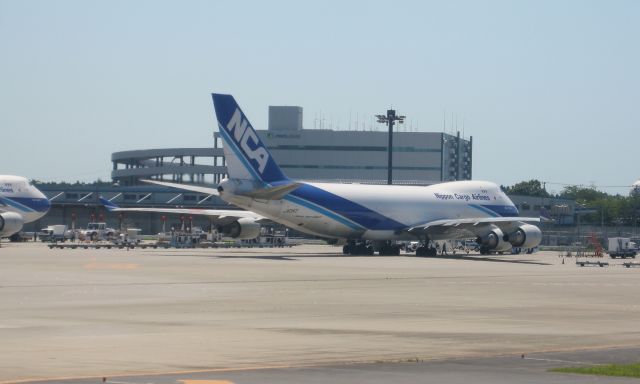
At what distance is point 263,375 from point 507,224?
204ft

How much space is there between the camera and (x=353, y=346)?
2083cm

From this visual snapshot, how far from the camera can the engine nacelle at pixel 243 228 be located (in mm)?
74688

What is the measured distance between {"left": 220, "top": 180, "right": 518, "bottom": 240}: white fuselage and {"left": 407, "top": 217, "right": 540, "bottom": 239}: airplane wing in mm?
991

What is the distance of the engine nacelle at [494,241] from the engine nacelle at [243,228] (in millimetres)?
16209

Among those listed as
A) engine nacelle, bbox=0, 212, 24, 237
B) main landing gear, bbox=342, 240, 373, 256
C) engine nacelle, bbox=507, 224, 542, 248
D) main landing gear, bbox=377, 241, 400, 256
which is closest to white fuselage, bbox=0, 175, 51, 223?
engine nacelle, bbox=0, 212, 24, 237

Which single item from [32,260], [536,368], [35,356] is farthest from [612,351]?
[32,260]

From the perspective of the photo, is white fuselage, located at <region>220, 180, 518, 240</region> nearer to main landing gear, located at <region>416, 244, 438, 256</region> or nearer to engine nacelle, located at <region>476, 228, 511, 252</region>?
main landing gear, located at <region>416, 244, 438, 256</region>

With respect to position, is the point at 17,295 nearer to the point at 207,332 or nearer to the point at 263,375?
the point at 207,332

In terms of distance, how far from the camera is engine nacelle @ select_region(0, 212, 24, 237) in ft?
278

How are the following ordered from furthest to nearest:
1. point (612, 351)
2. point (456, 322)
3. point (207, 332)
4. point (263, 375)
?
1. point (456, 322)
2. point (207, 332)
3. point (612, 351)
4. point (263, 375)

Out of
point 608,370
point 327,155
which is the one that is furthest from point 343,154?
point 608,370

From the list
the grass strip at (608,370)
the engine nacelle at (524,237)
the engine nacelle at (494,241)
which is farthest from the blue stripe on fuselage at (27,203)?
the grass strip at (608,370)

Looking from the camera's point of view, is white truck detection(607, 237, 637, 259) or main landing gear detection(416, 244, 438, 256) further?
white truck detection(607, 237, 637, 259)

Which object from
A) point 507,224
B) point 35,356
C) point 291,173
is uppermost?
point 291,173
